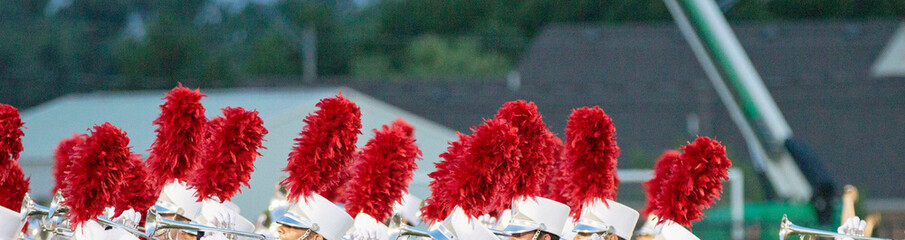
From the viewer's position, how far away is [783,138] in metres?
9.23

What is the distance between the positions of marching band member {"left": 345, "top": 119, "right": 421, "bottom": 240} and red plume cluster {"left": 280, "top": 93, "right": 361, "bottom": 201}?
8cm

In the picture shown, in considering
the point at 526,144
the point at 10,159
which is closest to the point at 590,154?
the point at 526,144

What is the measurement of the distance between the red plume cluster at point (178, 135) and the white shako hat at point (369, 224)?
483 millimetres

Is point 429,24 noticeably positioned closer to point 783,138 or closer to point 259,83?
point 259,83

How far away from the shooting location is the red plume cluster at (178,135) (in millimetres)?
3115

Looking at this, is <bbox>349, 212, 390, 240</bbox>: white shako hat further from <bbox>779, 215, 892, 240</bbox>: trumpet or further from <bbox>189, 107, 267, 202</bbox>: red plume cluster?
<bbox>779, 215, 892, 240</bbox>: trumpet

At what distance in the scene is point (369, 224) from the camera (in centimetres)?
318

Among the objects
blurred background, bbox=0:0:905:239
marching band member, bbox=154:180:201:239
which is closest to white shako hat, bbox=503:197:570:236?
marching band member, bbox=154:180:201:239

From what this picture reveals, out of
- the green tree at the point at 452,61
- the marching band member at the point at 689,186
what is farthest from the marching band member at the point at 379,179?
the green tree at the point at 452,61

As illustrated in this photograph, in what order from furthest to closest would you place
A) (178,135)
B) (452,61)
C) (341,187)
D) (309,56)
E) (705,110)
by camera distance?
(309,56)
(452,61)
(705,110)
(341,187)
(178,135)

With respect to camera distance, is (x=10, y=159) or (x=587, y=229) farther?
(x=10, y=159)

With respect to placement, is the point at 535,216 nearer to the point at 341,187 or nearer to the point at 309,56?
the point at 341,187

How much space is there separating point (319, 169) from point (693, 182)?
3.35 ft

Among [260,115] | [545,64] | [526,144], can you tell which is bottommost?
[526,144]
